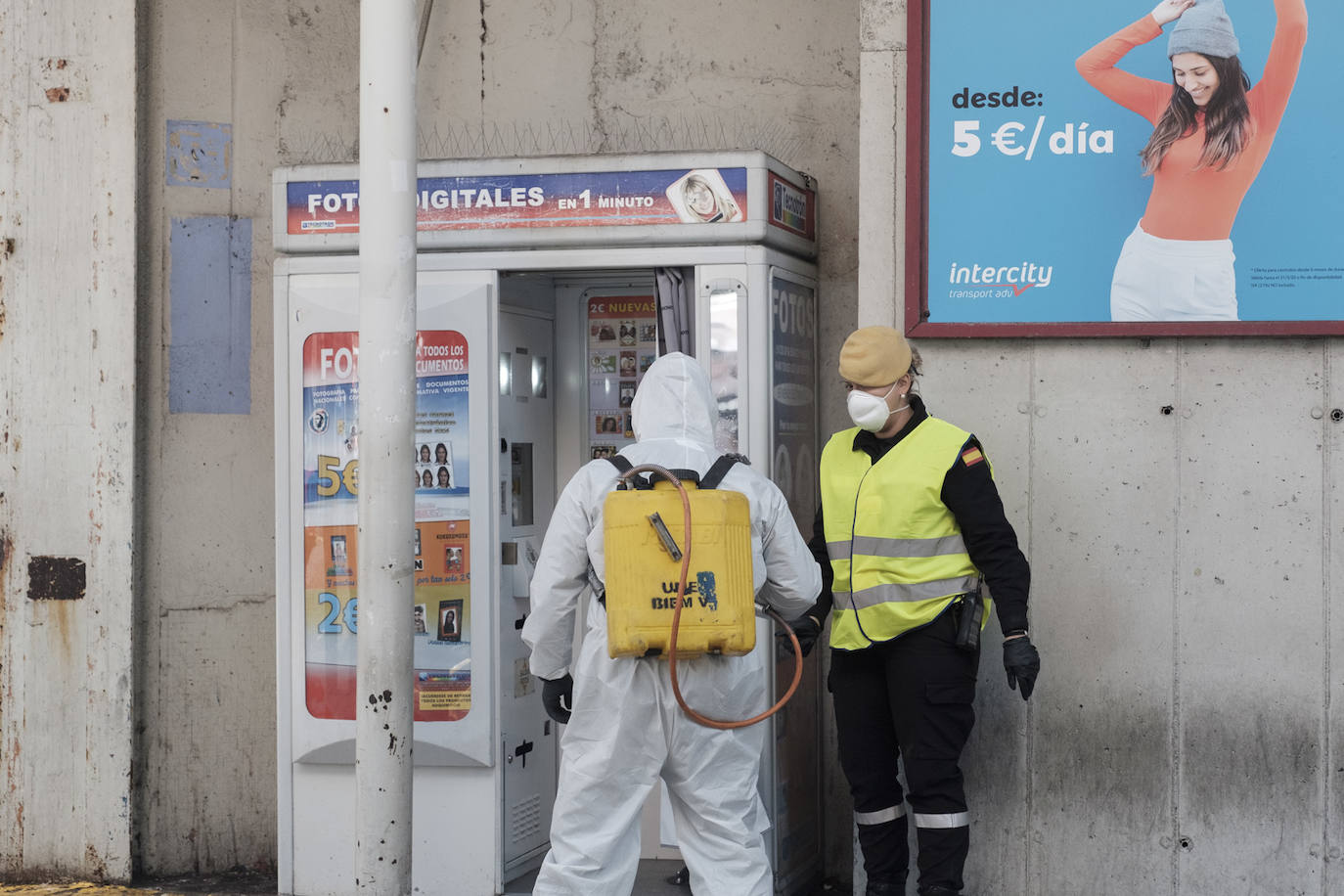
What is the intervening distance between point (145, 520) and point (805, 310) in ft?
9.40

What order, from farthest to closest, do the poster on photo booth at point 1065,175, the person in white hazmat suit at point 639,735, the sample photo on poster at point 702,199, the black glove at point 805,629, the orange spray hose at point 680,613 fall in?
the sample photo on poster at point 702,199 < the poster on photo booth at point 1065,175 < the black glove at point 805,629 < the person in white hazmat suit at point 639,735 < the orange spray hose at point 680,613

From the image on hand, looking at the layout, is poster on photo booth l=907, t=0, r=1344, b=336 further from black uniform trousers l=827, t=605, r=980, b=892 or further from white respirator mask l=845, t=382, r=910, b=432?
black uniform trousers l=827, t=605, r=980, b=892

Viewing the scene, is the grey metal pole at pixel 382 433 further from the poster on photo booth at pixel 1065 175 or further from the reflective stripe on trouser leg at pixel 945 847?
the poster on photo booth at pixel 1065 175

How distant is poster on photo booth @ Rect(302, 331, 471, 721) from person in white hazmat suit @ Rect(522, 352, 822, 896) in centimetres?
99

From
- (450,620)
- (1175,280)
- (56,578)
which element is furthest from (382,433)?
(1175,280)

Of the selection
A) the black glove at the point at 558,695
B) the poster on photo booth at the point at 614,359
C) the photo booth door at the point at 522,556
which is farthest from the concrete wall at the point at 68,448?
the black glove at the point at 558,695

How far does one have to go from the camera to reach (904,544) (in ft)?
13.1

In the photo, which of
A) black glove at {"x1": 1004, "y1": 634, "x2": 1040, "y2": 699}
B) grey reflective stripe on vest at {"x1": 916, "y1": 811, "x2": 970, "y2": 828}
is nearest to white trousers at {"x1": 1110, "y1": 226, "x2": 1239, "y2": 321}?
black glove at {"x1": 1004, "y1": 634, "x2": 1040, "y2": 699}

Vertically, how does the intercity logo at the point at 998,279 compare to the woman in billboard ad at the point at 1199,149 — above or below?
below

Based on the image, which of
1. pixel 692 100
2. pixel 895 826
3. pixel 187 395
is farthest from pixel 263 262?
pixel 895 826

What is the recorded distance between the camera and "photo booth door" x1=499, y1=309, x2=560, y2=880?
Result: 15.8ft

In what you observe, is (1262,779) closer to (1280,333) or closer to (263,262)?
(1280,333)

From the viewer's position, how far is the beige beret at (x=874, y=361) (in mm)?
4039

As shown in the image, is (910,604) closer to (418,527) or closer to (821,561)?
(821,561)
